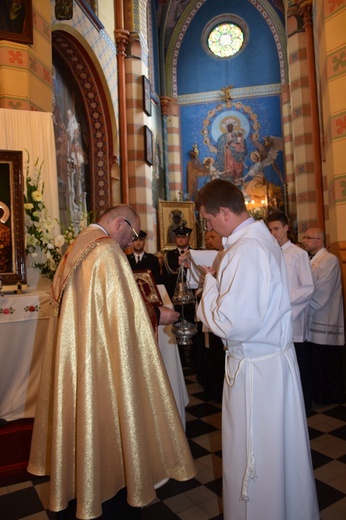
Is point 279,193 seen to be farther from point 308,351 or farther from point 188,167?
point 308,351

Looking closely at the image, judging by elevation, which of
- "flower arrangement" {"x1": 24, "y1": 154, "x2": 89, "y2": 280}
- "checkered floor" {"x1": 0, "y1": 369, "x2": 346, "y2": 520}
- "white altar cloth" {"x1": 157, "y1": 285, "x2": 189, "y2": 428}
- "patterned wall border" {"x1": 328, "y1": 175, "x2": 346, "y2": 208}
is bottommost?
"checkered floor" {"x1": 0, "y1": 369, "x2": 346, "y2": 520}

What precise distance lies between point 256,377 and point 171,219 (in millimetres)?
12058

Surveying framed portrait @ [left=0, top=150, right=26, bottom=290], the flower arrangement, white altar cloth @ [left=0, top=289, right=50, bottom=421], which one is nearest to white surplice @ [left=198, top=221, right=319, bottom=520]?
white altar cloth @ [left=0, top=289, right=50, bottom=421]

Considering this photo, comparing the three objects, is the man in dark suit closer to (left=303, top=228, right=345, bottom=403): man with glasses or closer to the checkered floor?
(left=303, top=228, right=345, bottom=403): man with glasses

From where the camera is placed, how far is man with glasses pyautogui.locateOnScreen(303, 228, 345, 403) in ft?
14.7

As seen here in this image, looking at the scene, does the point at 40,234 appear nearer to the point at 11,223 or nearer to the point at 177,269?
the point at 11,223

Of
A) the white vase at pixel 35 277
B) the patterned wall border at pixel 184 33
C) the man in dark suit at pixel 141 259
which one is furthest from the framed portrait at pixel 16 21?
the patterned wall border at pixel 184 33

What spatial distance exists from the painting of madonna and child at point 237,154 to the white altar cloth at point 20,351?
1282 centimetres

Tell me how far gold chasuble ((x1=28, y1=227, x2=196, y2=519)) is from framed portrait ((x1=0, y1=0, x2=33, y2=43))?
15.0ft

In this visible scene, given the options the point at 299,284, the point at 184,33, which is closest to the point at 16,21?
the point at 299,284

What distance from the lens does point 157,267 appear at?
645 centimetres

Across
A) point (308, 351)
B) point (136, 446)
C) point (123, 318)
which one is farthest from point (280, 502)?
point (308, 351)

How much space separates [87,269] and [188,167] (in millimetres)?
14754

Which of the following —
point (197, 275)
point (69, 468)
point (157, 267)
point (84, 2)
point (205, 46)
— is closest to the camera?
point (69, 468)
